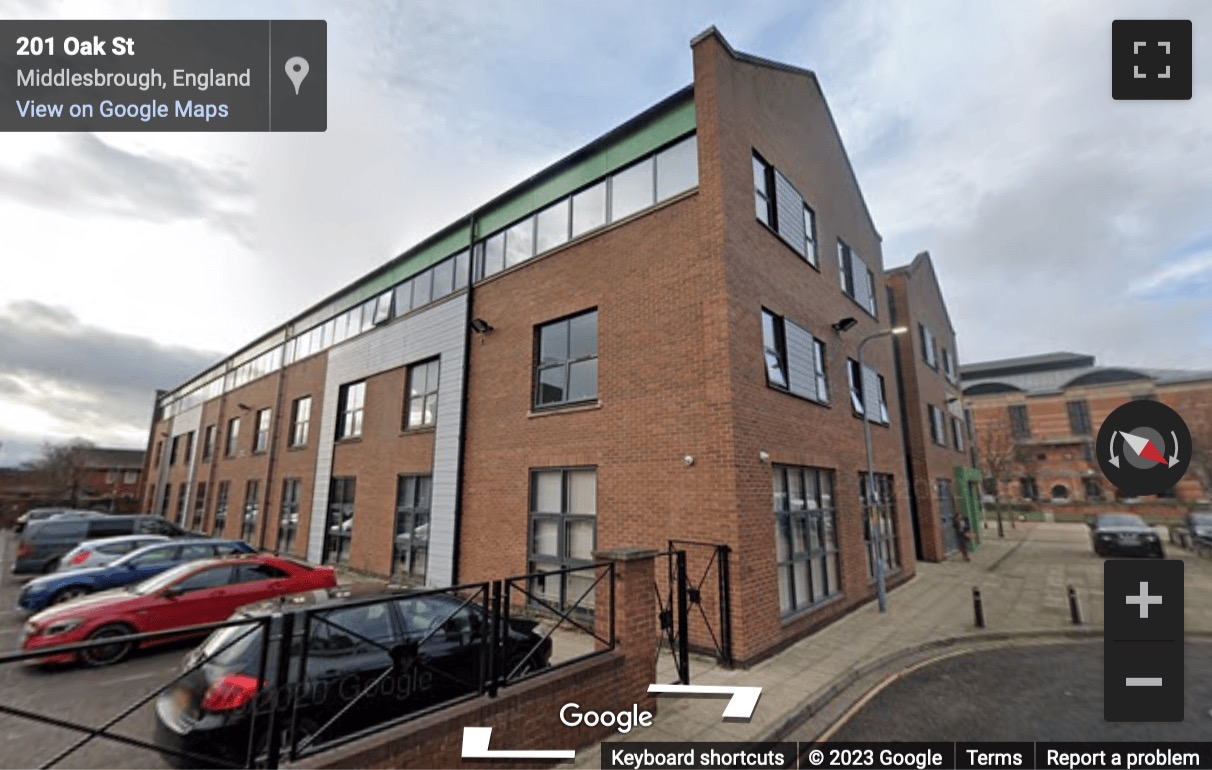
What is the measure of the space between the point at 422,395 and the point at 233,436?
60.9 feet

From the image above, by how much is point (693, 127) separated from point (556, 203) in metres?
3.71

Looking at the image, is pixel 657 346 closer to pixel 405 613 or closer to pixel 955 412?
pixel 405 613

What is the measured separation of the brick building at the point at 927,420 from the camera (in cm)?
1880

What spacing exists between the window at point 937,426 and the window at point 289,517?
2438 centimetres

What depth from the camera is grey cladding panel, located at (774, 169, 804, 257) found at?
1080cm

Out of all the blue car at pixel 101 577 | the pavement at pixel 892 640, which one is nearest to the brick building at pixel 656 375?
the pavement at pixel 892 640

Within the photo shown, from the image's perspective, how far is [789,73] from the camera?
39.4ft

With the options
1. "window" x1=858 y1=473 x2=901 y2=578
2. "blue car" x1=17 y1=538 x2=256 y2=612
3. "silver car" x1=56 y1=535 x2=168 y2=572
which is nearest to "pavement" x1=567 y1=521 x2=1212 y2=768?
"window" x1=858 y1=473 x2=901 y2=578

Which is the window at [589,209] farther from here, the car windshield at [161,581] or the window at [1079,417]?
the window at [1079,417]

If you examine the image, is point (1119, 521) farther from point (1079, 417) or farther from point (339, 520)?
point (1079, 417)

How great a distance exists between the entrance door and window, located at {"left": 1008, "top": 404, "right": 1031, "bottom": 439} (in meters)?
34.0

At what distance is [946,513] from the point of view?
66.3 ft

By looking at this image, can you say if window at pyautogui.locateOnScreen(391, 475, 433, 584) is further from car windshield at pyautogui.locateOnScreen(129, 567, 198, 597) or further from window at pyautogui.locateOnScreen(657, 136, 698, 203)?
window at pyautogui.locateOnScreen(657, 136, 698, 203)

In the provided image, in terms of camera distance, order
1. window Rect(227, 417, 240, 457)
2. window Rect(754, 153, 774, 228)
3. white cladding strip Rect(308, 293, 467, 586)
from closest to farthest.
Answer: window Rect(754, 153, 774, 228), white cladding strip Rect(308, 293, 467, 586), window Rect(227, 417, 240, 457)
